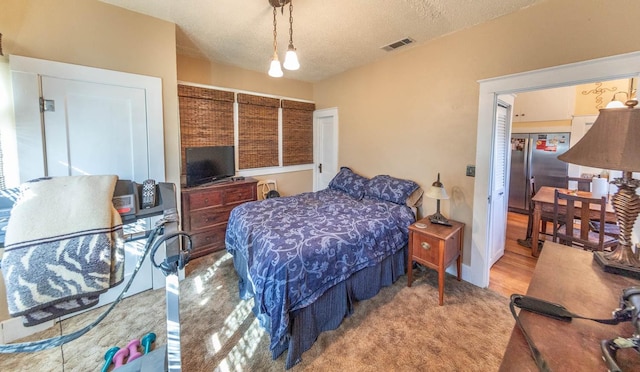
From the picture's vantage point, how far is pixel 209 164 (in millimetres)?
3457

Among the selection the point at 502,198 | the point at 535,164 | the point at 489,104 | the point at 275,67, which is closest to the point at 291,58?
the point at 275,67

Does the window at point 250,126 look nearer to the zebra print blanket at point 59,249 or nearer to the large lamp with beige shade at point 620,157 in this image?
the zebra print blanket at point 59,249

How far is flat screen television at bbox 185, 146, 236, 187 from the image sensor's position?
3.27m

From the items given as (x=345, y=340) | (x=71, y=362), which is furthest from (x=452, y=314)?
(x=71, y=362)

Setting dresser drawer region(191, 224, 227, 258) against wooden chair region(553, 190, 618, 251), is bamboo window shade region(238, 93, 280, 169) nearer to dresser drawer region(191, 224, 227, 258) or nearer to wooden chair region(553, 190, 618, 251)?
dresser drawer region(191, 224, 227, 258)

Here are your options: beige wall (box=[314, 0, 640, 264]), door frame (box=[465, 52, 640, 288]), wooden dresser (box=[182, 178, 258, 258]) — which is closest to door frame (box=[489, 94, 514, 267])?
door frame (box=[465, 52, 640, 288])

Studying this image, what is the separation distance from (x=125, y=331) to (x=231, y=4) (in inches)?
113

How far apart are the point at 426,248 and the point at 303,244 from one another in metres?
1.33

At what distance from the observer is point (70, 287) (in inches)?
37.1

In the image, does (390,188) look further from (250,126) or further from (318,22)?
(250,126)

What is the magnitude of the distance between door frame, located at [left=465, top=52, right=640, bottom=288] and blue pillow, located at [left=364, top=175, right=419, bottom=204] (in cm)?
71

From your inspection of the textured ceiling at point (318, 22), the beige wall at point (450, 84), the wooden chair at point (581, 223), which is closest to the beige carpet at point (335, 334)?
the beige wall at point (450, 84)

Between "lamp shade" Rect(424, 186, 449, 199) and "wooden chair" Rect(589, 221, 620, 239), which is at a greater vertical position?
"lamp shade" Rect(424, 186, 449, 199)

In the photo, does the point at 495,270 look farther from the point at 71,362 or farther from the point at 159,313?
the point at 71,362
